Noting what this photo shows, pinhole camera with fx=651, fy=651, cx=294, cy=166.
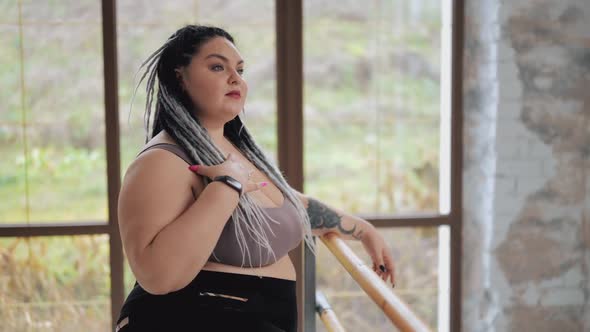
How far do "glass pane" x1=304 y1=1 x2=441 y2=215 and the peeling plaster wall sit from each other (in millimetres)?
205

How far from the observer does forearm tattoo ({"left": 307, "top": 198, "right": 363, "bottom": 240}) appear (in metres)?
1.72

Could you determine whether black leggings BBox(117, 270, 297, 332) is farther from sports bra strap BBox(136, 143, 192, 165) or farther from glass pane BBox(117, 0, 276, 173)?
glass pane BBox(117, 0, 276, 173)

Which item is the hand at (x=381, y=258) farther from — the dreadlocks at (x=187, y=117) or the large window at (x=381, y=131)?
the large window at (x=381, y=131)

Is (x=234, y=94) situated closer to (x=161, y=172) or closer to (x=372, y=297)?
(x=161, y=172)

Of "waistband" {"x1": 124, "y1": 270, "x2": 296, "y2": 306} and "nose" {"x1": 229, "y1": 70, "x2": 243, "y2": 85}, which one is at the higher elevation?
Result: "nose" {"x1": 229, "y1": 70, "x2": 243, "y2": 85}

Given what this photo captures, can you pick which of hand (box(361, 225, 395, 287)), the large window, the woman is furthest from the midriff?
the large window

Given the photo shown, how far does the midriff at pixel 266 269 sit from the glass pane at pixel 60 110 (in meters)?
1.79

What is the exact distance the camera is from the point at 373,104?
3.17m

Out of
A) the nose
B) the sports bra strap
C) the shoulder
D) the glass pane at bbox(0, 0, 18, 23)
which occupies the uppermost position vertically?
the glass pane at bbox(0, 0, 18, 23)

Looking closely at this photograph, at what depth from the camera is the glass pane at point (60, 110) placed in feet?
9.64

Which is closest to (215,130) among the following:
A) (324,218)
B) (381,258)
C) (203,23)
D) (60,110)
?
(324,218)

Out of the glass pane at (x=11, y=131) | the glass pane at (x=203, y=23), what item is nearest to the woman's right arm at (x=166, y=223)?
the glass pane at (x=203, y=23)

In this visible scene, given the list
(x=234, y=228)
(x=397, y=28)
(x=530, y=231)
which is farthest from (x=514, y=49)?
(x=234, y=228)

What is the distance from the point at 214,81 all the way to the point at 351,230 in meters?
0.61
